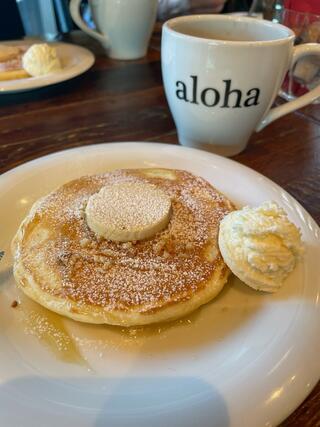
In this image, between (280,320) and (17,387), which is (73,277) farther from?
(280,320)

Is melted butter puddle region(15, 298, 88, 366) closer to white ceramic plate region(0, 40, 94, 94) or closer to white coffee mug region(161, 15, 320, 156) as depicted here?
white coffee mug region(161, 15, 320, 156)

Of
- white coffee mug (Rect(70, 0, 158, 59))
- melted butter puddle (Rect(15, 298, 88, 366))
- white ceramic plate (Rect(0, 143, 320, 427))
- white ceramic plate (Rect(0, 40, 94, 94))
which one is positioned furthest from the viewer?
Result: white coffee mug (Rect(70, 0, 158, 59))

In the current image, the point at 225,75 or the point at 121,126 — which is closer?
the point at 225,75

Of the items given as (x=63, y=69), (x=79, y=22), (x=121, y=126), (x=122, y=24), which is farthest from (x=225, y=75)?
(x=79, y=22)

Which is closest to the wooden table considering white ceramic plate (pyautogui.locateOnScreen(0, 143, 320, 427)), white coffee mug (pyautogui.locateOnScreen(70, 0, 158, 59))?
white coffee mug (pyautogui.locateOnScreen(70, 0, 158, 59))

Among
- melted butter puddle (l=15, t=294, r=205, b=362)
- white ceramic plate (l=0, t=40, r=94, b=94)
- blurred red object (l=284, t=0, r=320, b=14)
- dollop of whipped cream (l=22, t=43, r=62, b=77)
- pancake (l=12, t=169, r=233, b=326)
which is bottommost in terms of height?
melted butter puddle (l=15, t=294, r=205, b=362)

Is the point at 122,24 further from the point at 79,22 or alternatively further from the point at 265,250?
the point at 265,250

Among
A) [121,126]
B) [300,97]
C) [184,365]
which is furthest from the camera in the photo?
[121,126]

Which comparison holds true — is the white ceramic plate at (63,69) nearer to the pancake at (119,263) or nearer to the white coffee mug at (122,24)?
the white coffee mug at (122,24)
